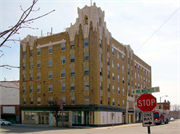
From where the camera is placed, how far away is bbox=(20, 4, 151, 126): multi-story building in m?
42.9

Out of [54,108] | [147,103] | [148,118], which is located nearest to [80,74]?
[54,108]

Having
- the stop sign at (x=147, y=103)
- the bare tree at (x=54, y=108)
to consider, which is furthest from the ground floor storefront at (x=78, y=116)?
the stop sign at (x=147, y=103)

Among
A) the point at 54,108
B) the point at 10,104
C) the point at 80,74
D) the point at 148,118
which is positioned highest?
the point at 80,74

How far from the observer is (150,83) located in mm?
81688

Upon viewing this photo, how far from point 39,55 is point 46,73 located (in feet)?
15.7

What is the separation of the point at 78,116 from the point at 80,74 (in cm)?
806

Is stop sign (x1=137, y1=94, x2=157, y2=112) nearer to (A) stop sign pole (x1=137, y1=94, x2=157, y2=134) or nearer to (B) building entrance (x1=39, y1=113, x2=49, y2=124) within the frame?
(A) stop sign pole (x1=137, y1=94, x2=157, y2=134)

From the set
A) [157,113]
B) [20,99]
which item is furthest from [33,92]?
[157,113]

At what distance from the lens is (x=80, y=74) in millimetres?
43938

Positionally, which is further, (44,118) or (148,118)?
(44,118)

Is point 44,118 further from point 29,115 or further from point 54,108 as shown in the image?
point 54,108

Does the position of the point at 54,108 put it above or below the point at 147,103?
below

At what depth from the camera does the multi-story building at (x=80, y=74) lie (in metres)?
42.9

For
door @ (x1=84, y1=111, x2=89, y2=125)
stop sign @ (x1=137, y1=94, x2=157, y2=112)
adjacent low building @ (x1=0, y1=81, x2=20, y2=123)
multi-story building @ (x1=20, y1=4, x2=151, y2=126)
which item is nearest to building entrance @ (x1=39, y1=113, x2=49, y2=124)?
multi-story building @ (x1=20, y1=4, x2=151, y2=126)
